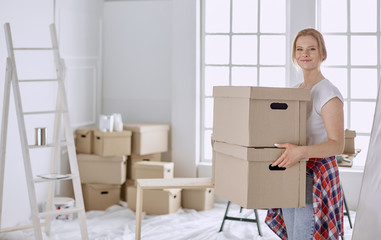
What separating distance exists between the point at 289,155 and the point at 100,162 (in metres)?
2.97

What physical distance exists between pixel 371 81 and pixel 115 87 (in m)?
2.64

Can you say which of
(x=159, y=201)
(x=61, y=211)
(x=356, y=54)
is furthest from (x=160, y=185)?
(x=356, y=54)

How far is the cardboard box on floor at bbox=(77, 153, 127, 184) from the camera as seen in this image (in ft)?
16.6

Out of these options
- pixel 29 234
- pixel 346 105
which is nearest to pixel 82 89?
pixel 29 234

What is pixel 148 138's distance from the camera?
5.27 metres

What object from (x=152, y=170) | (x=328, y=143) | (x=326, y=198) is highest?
(x=328, y=143)

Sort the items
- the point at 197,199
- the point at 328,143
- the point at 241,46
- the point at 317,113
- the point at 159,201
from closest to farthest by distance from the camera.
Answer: the point at 328,143 < the point at 317,113 < the point at 159,201 < the point at 197,199 < the point at 241,46

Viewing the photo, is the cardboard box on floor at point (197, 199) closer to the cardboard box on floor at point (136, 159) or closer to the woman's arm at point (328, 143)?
the cardboard box on floor at point (136, 159)

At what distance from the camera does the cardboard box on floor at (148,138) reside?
17.0 feet

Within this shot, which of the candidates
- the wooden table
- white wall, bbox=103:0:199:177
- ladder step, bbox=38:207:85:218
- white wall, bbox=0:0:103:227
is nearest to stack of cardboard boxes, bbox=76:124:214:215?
white wall, bbox=0:0:103:227

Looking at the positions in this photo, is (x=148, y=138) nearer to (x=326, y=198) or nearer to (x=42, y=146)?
(x=42, y=146)

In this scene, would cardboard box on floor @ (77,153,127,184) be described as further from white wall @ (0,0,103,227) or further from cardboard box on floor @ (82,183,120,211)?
white wall @ (0,0,103,227)

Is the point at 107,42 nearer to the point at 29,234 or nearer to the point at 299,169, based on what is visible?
the point at 29,234

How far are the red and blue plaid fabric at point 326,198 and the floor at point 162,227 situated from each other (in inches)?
68.1
